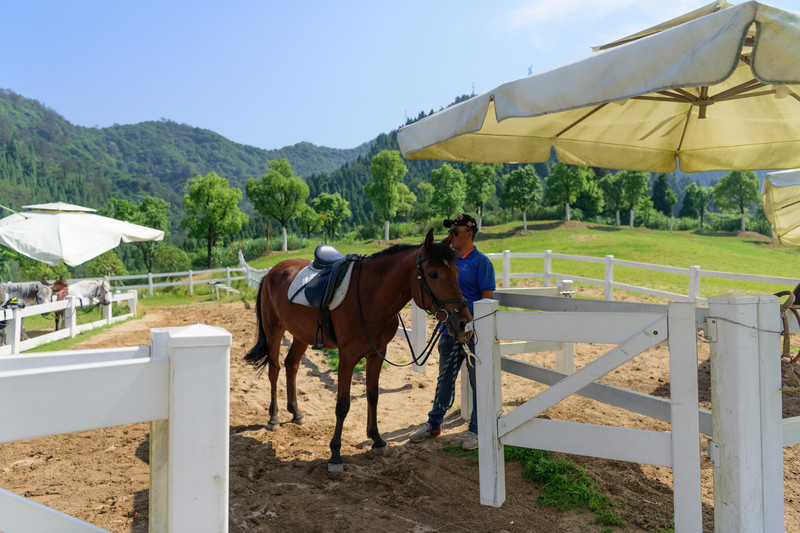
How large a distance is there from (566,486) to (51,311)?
9673 mm

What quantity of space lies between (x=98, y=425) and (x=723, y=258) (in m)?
30.0

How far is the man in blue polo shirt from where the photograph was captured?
14.5 feet

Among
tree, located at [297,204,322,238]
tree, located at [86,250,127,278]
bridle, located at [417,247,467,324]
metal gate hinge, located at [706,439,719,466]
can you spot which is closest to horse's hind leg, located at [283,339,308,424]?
bridle, located at [417,247,467,324]

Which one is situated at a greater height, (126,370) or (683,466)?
(126,370)

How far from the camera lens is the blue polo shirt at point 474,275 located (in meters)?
4.42

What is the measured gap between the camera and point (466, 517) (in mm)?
3223

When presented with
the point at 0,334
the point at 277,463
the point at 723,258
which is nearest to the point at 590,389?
the point at 277,463

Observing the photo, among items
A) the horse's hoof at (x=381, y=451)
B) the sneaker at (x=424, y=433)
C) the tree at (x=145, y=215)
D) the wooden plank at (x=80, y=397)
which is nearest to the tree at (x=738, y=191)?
the sneaker at (x=424, y=433)

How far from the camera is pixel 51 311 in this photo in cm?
931

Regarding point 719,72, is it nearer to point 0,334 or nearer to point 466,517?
point 466,517

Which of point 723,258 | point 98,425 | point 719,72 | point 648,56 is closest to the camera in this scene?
point 98,425

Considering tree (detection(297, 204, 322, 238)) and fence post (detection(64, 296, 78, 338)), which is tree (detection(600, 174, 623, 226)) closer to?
tree (detection(297, 204, 322, 238))

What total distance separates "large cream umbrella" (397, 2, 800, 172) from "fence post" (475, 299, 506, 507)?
3.88 ft

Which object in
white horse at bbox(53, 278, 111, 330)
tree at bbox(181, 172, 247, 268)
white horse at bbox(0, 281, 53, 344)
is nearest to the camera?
white horse at bbox(0, 281, 53, 344)
